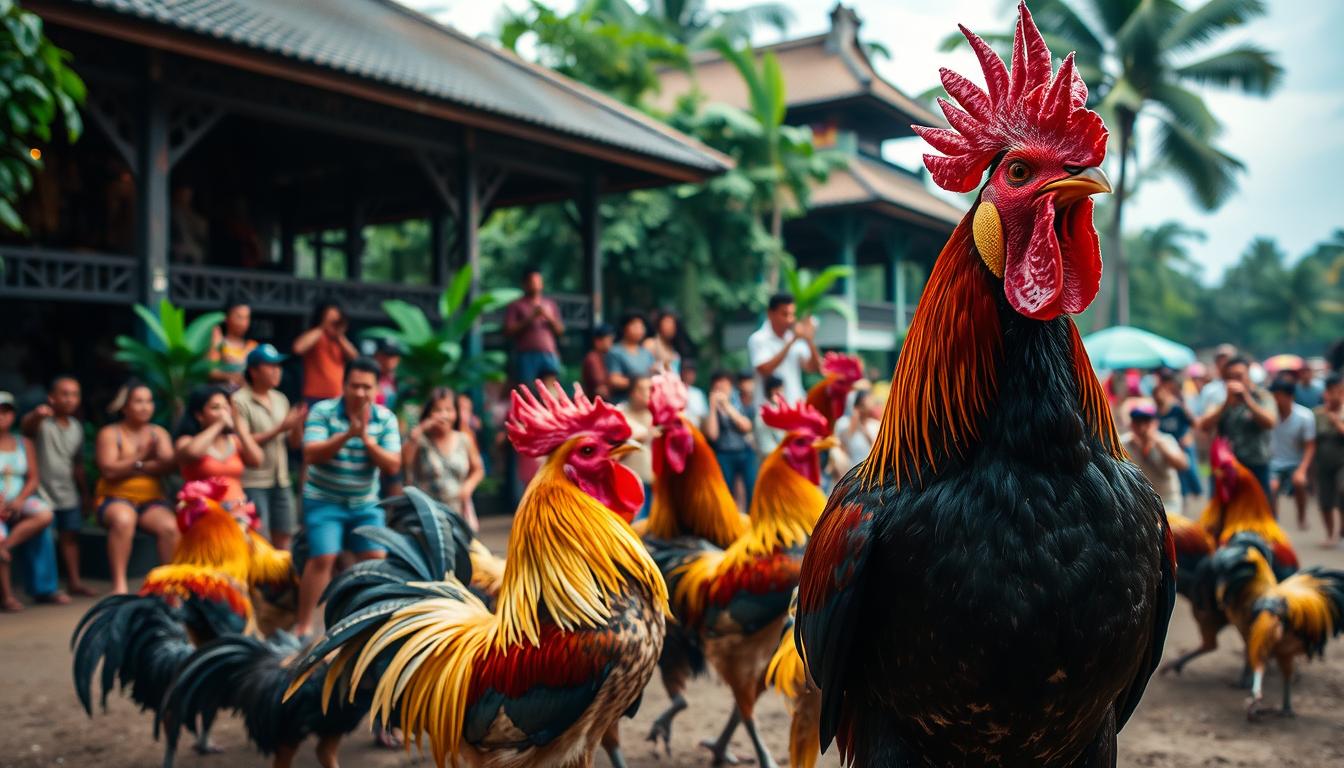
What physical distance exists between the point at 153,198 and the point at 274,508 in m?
4.03

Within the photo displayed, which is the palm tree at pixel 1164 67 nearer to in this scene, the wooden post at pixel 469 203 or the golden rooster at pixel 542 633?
the wooden post at pixel 469 203

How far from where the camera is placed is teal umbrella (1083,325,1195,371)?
1450cm

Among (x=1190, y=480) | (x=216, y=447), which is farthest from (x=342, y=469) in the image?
(x=1190, y=480)

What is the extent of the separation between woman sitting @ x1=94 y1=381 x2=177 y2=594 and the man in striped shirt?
2574 millimetres

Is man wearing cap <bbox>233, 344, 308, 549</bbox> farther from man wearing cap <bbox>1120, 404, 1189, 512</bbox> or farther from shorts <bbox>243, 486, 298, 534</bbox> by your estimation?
man wearing cap <bbox>1120, 404, 1189, 512</bbox>

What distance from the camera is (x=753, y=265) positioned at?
19.5 metres

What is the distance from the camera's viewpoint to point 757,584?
4.08m

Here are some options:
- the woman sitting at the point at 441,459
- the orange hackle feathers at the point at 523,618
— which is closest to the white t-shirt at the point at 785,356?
the woman sitting at the point at 441,459

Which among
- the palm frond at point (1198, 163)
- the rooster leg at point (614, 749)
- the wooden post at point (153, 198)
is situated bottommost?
the rooster leg at point (614, 749)

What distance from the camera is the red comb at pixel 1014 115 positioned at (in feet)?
6.11

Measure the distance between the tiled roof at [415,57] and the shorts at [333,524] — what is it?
502 centimetres

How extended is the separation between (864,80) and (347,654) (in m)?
24.4

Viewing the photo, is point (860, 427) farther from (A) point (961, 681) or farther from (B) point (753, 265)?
(B) point (753, 265)

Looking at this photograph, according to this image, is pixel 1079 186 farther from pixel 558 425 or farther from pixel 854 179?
pixel 854 179
